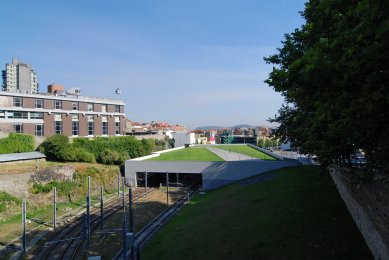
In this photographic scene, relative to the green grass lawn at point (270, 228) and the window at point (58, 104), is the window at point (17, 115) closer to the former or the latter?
the window at point (58, 104)

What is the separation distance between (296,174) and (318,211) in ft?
59.4

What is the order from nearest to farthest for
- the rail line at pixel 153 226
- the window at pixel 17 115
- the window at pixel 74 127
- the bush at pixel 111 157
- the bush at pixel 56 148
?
the rail line at pixel 153 226, the bush at pixel 56 148, the window at pixel 17 115, the bush at pixel 111 157, the window at pixel 74 127

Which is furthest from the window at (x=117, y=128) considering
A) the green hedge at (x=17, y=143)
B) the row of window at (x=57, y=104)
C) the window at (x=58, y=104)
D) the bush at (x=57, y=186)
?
the bush at (x=57, y=186)

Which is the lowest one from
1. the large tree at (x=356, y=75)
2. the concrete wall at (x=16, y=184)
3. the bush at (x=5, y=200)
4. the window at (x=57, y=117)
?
the bush at (x=5, y=200)

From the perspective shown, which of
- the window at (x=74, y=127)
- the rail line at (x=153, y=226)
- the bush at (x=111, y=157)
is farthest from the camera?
the window at (x=74, y=127)

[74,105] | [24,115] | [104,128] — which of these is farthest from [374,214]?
[104,128]

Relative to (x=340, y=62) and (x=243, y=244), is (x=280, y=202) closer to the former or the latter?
(x=243, y=244)

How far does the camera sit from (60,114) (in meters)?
59.8

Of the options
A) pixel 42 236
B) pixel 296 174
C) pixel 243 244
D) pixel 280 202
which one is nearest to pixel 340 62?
pixel 243 244

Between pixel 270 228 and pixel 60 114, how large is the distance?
4894cm

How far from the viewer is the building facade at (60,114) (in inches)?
2053

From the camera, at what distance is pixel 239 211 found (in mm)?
28312

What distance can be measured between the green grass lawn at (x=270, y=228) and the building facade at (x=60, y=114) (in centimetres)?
3354

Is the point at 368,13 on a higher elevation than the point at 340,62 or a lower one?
higher
